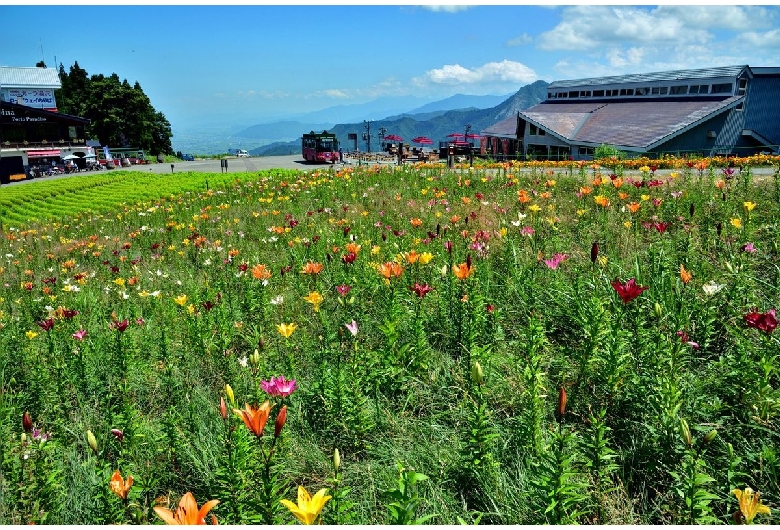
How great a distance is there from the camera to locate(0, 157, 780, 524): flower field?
196 centimetres

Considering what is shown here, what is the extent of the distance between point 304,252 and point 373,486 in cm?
385

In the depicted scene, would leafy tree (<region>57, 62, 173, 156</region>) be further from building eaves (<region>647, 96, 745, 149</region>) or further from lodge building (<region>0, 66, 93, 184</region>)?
building eaves (<region>647, 96, 745, 149</region>)

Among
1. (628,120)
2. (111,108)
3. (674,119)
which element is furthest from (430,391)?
(111,108)

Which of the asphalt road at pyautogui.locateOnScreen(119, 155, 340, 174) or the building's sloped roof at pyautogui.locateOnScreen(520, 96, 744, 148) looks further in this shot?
the asphalt road at pyautogui.locateOnScreen(119, 155, 340, 174)

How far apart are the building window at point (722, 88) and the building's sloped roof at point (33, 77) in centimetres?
5686

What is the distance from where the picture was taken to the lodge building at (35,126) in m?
38.8

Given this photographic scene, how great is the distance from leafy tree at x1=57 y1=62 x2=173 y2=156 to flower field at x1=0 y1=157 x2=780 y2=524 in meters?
57.4

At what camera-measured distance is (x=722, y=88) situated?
3152 cm

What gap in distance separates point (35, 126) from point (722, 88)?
54.7 meters

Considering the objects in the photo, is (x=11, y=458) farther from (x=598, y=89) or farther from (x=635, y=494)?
(x=598, y=89)

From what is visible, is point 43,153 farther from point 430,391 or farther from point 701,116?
point 430,391

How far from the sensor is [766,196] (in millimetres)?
A: 5855

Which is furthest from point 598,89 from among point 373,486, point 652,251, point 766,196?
point 373,486

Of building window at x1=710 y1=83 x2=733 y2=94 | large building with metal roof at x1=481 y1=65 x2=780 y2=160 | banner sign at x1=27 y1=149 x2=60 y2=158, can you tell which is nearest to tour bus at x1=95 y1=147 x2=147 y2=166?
banner sign at x1=27 y1=149 x2=60 y2=158
